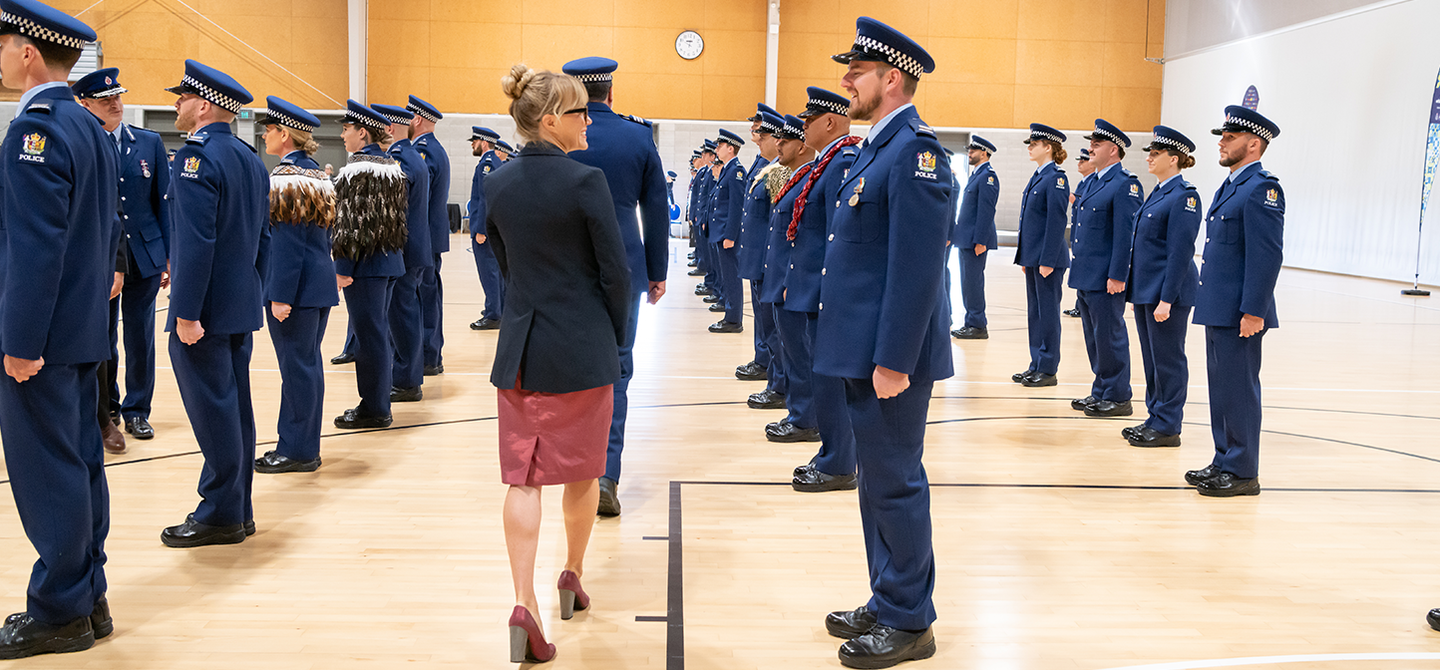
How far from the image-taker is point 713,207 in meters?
11.4

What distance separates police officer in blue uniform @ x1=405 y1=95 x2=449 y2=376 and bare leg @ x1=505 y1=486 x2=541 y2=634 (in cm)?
458

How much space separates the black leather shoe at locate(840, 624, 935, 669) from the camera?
3016 millimetres

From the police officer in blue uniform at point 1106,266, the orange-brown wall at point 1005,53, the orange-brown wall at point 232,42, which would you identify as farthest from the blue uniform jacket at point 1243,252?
the orange-brown wall at point 232,42

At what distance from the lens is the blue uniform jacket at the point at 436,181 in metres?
7.43

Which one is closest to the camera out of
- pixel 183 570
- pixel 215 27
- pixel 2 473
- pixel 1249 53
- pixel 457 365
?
pixel 183 570

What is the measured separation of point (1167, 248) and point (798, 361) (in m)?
2.20

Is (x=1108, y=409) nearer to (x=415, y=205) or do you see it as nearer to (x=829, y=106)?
(x=829, y=106)

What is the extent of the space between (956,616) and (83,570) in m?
2.63

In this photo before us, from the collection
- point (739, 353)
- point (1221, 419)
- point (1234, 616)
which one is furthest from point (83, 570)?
point (739, 353)

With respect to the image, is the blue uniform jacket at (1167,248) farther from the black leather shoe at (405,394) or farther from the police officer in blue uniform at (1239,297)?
the black leather shoe at (405,394)

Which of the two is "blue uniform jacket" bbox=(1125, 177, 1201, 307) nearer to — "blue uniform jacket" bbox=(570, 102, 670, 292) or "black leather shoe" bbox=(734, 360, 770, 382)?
"black leather shoe" bbox=(734, 360, 770, 382)

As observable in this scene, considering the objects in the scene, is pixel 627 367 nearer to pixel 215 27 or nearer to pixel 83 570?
pixel 83 570

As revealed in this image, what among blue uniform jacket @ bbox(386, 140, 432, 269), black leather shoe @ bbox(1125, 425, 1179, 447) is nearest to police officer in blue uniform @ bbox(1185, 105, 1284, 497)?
black leather shoe @ bbox(1125, 425, 1179, 447)

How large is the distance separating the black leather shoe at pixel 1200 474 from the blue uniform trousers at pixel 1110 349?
1706mm
